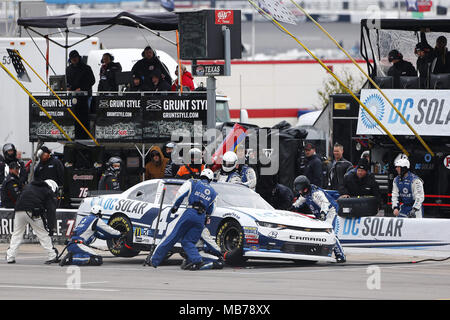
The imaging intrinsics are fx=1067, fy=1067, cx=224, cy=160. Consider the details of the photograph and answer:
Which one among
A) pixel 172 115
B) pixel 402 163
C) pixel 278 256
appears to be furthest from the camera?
pixel 172 115

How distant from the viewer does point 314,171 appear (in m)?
20.2

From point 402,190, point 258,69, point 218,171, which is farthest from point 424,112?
point 258,69

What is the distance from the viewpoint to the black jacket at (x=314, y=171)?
20.2 meters

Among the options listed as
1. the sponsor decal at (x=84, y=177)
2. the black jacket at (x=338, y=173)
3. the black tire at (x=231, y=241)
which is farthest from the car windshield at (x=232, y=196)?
the sponsor decal at (x=84, y=177)

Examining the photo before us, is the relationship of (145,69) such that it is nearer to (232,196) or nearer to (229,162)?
(229,162)

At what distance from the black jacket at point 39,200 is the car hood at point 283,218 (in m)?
3.17

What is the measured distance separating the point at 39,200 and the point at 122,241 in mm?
1527

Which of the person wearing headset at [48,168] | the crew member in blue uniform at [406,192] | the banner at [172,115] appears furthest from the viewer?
the banner at [172,115]

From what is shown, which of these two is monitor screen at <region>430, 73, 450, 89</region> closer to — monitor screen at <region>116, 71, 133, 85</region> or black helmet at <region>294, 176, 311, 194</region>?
black helmet at <region>294, 176, 311, 194</region>

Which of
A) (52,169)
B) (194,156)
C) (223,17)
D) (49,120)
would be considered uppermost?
(223,17)

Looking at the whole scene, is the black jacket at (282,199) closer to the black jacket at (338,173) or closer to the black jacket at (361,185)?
the black jacket at (361,185)

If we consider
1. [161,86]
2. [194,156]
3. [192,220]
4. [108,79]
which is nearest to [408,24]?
[161,86]

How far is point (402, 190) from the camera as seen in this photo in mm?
19344

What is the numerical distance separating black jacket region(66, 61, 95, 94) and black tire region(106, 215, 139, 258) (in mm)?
6233
